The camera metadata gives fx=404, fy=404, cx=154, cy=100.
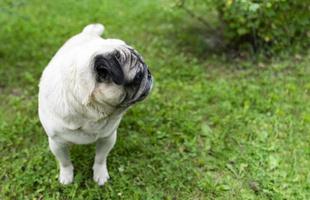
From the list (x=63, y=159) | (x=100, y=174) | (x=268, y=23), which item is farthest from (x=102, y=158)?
(x=268, y=23)

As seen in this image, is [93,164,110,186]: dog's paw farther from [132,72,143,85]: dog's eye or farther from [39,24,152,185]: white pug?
[132,72,143,85]: dog's eye

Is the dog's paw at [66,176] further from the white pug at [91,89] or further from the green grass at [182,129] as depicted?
the white pug at [91,89]

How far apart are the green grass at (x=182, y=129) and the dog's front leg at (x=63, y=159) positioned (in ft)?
0.22

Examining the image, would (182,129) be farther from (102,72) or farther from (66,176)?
(102,72)

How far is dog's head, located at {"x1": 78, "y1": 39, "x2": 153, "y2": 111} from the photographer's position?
1.94 m

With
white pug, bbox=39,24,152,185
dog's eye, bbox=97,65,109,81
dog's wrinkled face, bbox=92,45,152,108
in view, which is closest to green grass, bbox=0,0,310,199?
white pug, bbox=39,24,152,185

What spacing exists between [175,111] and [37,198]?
1550 millimetres

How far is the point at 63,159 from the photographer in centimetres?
285

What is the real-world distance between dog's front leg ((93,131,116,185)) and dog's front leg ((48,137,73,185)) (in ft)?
0.62

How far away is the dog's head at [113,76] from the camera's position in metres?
1.94

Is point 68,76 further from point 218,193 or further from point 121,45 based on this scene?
point 218,193

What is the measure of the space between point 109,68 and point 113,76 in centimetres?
4

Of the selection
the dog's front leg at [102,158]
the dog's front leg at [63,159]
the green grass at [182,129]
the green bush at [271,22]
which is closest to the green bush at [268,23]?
the green bush at [271,22]

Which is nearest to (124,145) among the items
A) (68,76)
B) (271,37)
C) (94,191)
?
(94,191)
